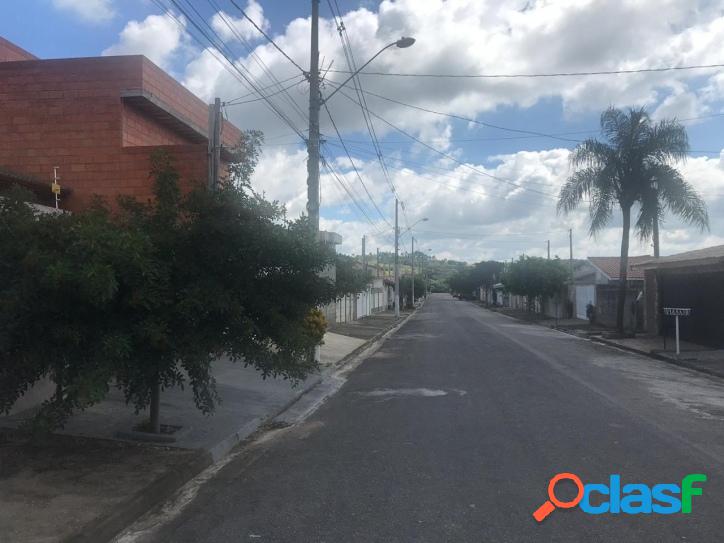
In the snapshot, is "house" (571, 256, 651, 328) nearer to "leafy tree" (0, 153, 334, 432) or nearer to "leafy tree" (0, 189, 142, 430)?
"leafy tree" (0, 153, 334, 432)

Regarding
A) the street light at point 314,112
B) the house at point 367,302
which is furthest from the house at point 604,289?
the street light at point 314,112

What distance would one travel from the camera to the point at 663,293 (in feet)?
83.5

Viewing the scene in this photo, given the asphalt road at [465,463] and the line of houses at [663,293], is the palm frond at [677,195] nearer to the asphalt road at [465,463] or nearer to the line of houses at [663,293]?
the line of houses at [663,293]

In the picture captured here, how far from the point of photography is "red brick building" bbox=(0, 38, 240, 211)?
13273 millimetres

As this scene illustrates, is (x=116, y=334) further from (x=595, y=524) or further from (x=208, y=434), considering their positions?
(x=595, y=524)

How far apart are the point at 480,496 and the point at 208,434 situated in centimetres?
373

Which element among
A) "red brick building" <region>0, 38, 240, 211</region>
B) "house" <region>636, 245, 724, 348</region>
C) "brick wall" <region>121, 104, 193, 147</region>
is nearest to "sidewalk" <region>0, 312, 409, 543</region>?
"red brick building" <region>0, 38, 240, 211</region>

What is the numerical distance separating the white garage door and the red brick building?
94.6 ft

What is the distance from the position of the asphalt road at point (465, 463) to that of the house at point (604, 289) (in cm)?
1898

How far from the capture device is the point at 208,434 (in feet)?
26.0

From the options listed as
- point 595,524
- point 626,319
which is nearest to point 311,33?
point 595,524

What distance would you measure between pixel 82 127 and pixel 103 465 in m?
9.27

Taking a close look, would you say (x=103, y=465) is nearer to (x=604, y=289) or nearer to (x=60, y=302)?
(x=60, y=302)

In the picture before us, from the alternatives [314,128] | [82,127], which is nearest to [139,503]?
[82,127]
